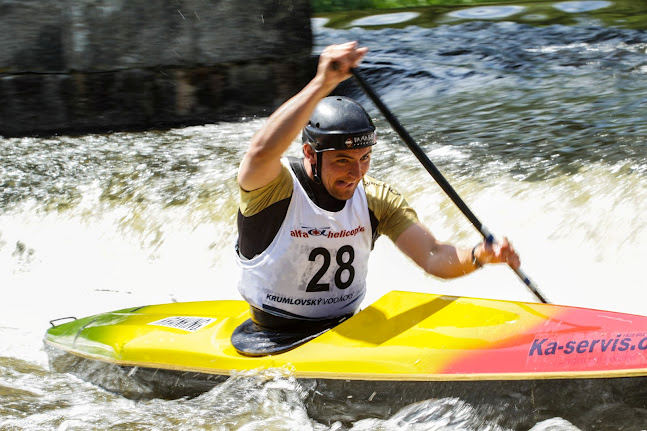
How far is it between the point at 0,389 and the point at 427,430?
2.05 m

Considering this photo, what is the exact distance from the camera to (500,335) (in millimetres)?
2799

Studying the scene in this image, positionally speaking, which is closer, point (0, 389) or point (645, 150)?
point (0, 389)

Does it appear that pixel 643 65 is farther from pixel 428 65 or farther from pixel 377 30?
pixel 377 30

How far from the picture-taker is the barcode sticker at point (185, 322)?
139 inches

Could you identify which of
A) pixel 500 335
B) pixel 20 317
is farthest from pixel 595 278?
pixel 20 317

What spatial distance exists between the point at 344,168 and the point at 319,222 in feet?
Answer: 0.72

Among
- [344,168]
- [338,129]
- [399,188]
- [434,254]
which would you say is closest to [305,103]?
[338,129]

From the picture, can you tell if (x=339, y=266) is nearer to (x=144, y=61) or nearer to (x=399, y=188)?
(x=399, y=188)

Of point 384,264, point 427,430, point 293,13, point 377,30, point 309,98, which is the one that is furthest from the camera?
point 377,30

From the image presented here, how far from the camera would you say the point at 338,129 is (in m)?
2.83

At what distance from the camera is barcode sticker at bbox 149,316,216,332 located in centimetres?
352

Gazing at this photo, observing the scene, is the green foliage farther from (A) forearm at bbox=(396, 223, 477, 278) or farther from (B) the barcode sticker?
(A) forearm at bbox=(396, 223, 477, 278)

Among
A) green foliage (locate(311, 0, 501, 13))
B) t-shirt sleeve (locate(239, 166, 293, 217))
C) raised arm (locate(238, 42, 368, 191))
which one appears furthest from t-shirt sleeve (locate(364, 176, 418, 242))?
green foliage (locate(311, 0, 501, 13))

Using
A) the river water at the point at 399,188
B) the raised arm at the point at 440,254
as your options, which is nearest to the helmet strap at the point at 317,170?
the raised arm at the point at 440,254
